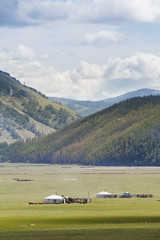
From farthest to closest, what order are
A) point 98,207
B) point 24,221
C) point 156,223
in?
point 98,207 → point 24,221 → point 156,223

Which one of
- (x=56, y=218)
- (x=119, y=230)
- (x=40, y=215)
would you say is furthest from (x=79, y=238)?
(x=40, y=215)

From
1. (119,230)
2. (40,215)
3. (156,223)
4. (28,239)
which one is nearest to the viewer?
(28,239)

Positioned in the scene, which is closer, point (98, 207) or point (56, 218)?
point (56, 218)

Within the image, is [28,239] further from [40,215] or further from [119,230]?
[40,215]

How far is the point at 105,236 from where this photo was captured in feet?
228

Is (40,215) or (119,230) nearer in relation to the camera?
(119,230)

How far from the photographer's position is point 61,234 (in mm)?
71125

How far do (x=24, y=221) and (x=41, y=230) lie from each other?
35.7 ft

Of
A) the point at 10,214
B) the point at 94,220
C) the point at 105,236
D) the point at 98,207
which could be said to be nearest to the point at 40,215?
the point at 10,214

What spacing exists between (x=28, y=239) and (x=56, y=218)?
2236 centimetres

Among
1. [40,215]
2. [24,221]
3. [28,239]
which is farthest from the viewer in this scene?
[40,215]

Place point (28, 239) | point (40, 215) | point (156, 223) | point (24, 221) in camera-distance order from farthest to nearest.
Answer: point (40, 215), point (24, 221), point (156, 223), point (28, 239)

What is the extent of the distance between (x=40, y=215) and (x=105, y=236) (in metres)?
27.3

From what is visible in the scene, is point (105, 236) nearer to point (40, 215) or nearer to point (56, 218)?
point (56, 218)
